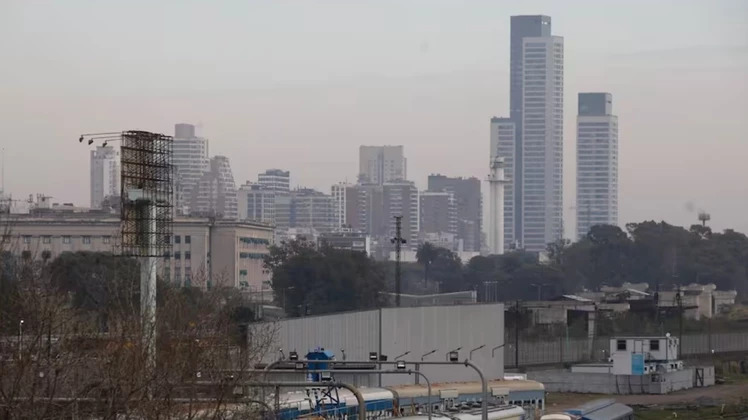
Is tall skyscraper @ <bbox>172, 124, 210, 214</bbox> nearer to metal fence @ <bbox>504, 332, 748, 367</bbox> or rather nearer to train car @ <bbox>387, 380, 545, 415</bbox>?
metal fence @ <bbox>504, 332, 748, 367</bbox>

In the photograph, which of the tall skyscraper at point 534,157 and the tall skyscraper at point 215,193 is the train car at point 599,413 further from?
the tall skyscraper at point 534,157

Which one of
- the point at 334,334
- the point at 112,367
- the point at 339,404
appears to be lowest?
the point at 339,404

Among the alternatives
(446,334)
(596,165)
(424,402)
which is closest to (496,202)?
(596,165)

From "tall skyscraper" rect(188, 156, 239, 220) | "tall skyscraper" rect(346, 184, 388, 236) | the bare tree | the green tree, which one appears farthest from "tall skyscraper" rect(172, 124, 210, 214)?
the bare tree

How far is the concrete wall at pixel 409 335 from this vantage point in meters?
31.8

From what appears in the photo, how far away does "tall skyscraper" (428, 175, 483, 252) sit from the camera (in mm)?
169125

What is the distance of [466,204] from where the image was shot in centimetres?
17738

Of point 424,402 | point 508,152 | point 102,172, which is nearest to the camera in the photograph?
point 424,402

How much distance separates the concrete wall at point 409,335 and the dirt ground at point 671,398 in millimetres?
1793

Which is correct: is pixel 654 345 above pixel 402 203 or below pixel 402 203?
below

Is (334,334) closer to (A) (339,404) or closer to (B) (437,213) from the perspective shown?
(A) (339,404)

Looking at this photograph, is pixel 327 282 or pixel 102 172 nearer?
pixel 327 282

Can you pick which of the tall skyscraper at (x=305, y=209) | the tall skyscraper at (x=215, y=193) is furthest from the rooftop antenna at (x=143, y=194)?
the tall skyscraper at (x=305, y=209)

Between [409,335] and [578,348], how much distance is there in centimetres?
1873
